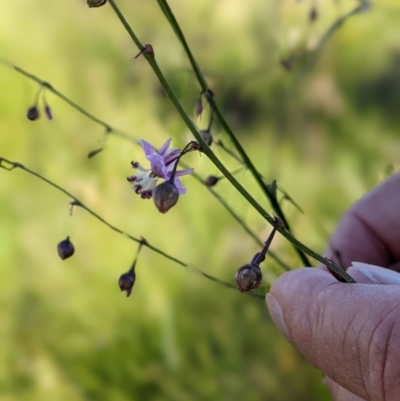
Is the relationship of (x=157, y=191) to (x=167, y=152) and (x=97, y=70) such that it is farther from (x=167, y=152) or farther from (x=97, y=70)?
(x=97, y=70)

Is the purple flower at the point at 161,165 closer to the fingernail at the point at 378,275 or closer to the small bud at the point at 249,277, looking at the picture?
the small bud at the point at 249,277

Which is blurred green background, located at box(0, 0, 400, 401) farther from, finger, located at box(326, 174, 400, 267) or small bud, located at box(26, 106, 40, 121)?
small bud, located at box(26, 106, 40, 121)

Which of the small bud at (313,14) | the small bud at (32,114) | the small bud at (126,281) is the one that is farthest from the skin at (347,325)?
the small bud at (313,14)

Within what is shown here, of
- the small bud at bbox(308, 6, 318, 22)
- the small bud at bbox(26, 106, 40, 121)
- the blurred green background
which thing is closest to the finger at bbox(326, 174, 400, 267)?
the blurred green background

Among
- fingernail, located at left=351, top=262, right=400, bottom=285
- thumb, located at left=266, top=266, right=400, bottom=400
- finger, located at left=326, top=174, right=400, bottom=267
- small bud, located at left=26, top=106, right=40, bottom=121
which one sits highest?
small bud, located at left=26, top=106, right=40, bottom=121

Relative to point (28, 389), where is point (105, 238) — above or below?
above

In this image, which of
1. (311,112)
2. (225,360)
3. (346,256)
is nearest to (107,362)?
(225,360)
